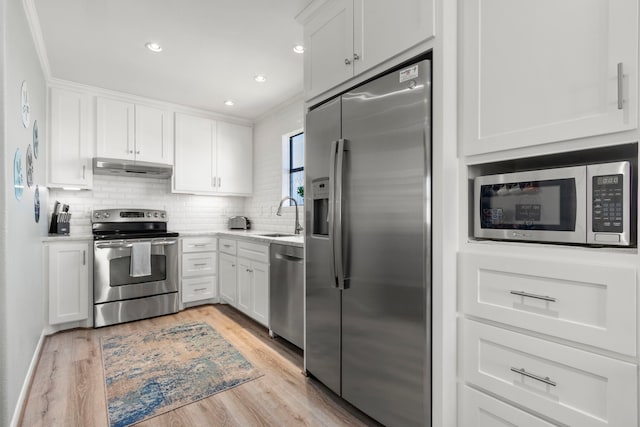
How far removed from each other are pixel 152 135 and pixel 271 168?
1512mm

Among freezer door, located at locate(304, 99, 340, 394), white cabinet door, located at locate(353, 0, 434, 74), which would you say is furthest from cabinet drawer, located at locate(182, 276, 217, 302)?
white cabinet door, located at locate(353, 0, 434, 74)

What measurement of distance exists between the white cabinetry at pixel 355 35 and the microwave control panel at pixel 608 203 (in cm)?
89

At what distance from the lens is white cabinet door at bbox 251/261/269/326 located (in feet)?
10.1

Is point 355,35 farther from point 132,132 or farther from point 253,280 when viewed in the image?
point 132,132

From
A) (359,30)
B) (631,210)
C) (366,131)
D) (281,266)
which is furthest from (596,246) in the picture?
(281,266)

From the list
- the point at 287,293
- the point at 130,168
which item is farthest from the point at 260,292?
the point at 130,168

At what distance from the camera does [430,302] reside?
1.45 m

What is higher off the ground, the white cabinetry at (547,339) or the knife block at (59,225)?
the knife block at (59,225)

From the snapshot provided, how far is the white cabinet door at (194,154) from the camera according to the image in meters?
4.20

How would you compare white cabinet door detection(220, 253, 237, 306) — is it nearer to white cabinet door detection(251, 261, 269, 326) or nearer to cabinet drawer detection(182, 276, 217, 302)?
cabinet drawer detection(182, 276, 217, 302)

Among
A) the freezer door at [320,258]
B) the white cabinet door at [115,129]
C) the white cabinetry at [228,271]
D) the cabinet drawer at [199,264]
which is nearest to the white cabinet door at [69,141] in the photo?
the white cabinet door at [115,129]

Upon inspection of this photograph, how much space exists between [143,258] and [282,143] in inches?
83.2

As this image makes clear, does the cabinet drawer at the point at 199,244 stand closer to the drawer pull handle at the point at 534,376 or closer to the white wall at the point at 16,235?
the white wall at the point at 16,235

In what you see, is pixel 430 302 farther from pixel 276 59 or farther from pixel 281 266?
pixel 276 59
